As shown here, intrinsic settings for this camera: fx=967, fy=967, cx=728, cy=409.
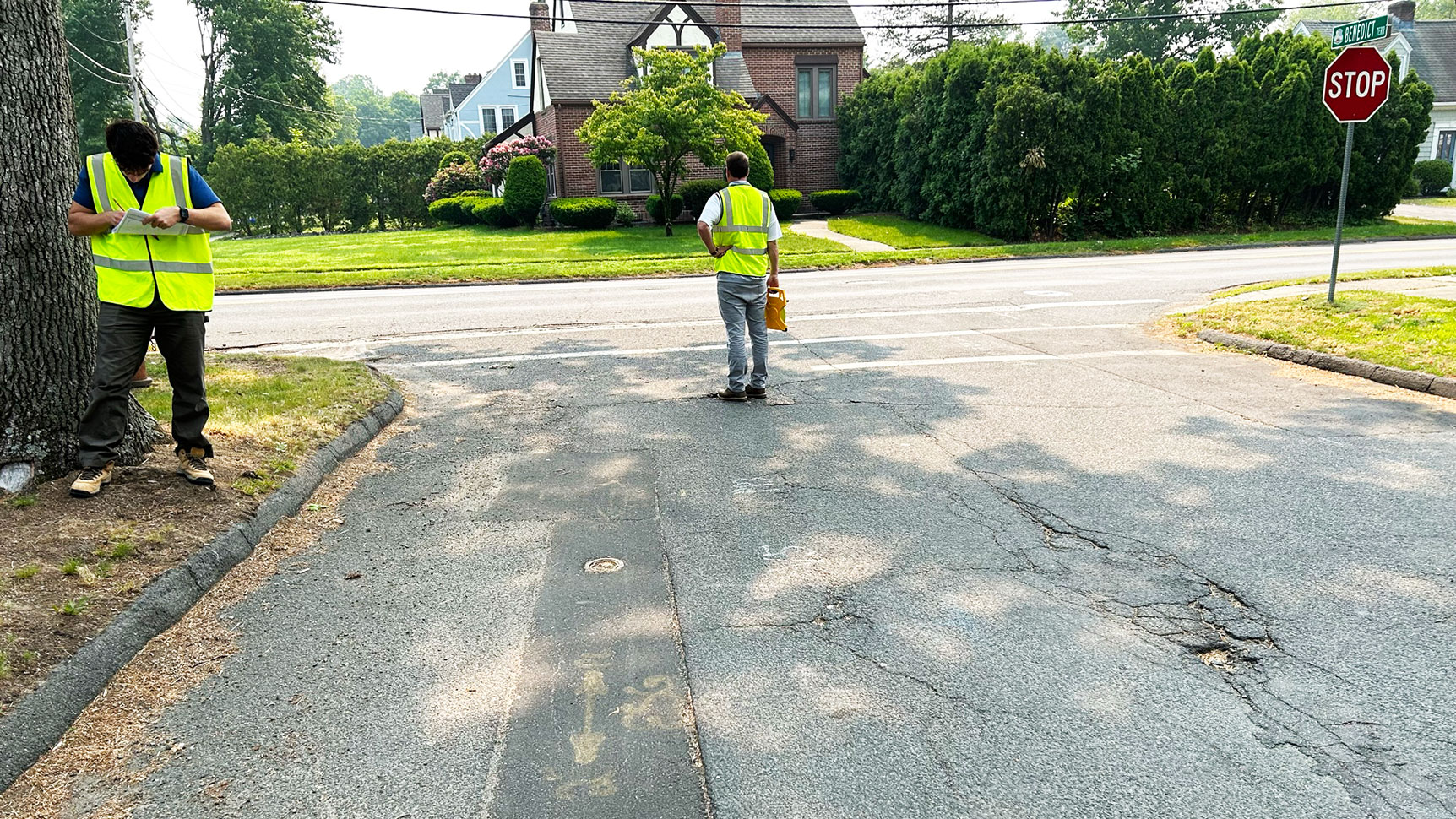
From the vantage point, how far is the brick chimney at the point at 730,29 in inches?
1407

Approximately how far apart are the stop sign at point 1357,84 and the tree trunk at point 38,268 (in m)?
11.9

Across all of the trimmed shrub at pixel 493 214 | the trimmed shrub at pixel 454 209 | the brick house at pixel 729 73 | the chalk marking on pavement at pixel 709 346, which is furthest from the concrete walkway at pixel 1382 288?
the trimmed shrub at pixel 454 209

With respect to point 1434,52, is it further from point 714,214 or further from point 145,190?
point 145,190

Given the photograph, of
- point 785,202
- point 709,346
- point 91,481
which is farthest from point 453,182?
point 91,481

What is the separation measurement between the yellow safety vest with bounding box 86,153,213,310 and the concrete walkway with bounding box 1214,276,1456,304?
11794mm

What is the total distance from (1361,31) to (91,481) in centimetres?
1290

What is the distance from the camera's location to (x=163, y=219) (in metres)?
4.91

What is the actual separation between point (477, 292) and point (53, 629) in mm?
13292

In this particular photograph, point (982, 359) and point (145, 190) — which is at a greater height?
point (145, 190)

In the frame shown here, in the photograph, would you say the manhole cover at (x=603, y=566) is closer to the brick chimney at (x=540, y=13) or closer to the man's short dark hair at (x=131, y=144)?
the man's short dark hair at (x=131, y=144)

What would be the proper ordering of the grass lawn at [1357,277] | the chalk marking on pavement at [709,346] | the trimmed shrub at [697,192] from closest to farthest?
the chalk marking on pavement at [709,346]
the grass lawn at [1357,277]
the trimmed shrub at [697,192]

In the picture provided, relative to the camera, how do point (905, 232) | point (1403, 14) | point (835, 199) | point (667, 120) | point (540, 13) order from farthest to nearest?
point (1403, 14) < point (540, 13) < point (835, 199) < point (905, 232) < point (667, 120)

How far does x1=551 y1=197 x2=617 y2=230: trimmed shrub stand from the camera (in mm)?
30234

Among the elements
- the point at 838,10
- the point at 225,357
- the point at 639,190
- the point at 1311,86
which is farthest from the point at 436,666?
the point at 838,10
